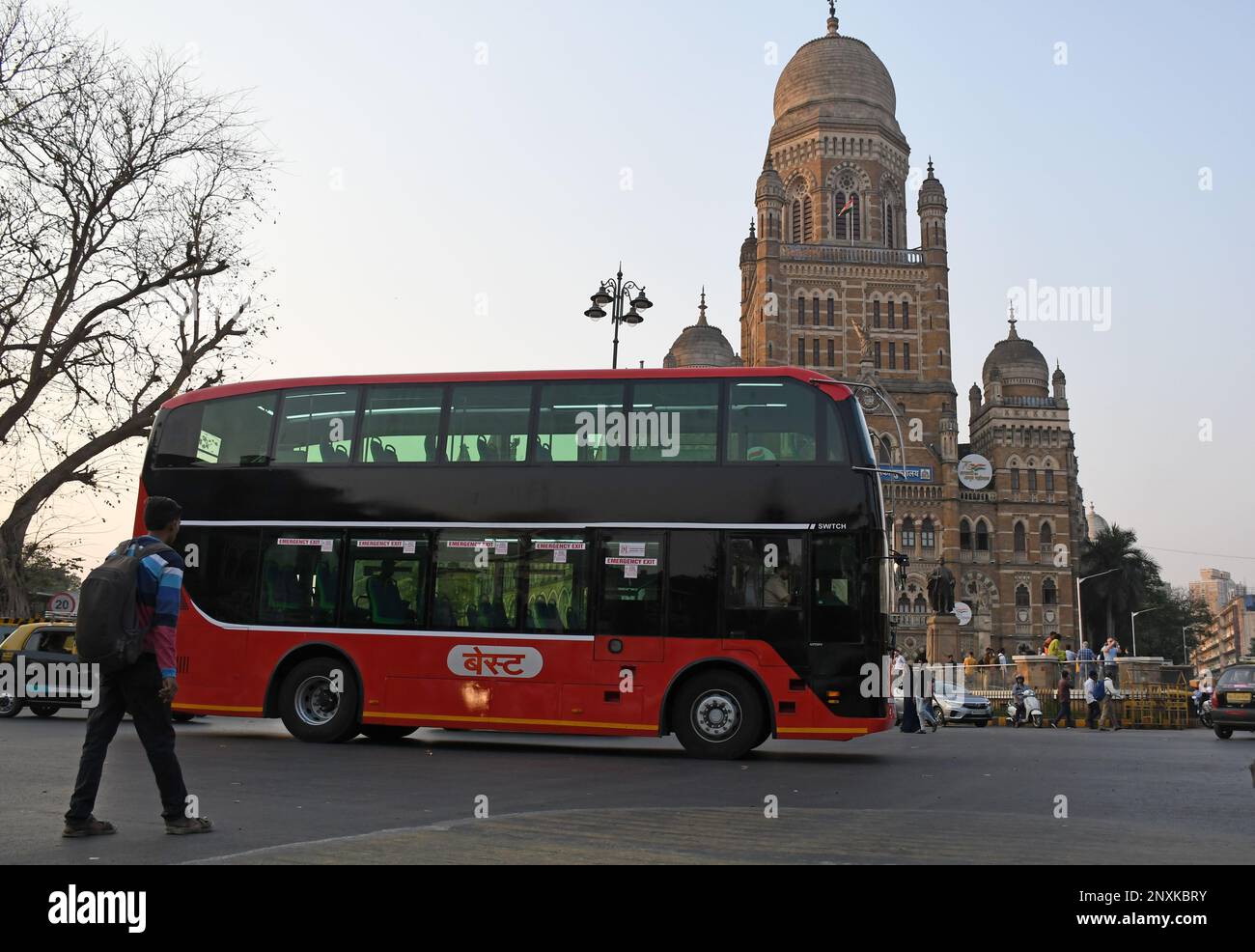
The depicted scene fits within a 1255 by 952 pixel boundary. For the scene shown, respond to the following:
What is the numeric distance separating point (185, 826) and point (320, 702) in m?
7.29

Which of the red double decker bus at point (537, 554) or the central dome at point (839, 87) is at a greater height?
the central dome at point (839, 87)

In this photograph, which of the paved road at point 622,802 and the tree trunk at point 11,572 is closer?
the paved road at point 622,802

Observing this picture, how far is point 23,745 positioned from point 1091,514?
14020 centimetres

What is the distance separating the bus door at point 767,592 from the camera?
39.6ft

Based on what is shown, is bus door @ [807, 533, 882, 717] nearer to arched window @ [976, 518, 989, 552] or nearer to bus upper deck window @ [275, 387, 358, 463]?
bus upper deck window @ [275, 387, 358, 463]

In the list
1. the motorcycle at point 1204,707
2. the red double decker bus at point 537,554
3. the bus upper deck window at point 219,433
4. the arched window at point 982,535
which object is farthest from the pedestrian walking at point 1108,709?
the arched window at point 982,535

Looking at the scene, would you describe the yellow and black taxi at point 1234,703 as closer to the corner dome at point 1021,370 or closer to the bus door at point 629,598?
→ the bus door at point 629,598

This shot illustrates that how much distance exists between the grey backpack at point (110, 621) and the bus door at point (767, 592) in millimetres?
7172

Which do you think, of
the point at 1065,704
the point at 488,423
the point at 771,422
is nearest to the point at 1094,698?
the point at 1065,704

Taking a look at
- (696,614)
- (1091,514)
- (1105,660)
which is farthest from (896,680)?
(1091,514)

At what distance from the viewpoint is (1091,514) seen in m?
137

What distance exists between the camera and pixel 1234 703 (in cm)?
2016

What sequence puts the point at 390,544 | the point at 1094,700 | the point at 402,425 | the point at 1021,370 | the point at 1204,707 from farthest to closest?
1. the point at 1021,370
2. the point at 1204,707
3. the point at 1094,700
4. the point at 402,425
5. the point at 390,544

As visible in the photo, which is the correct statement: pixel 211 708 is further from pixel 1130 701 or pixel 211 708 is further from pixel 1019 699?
pixel 1130 701
